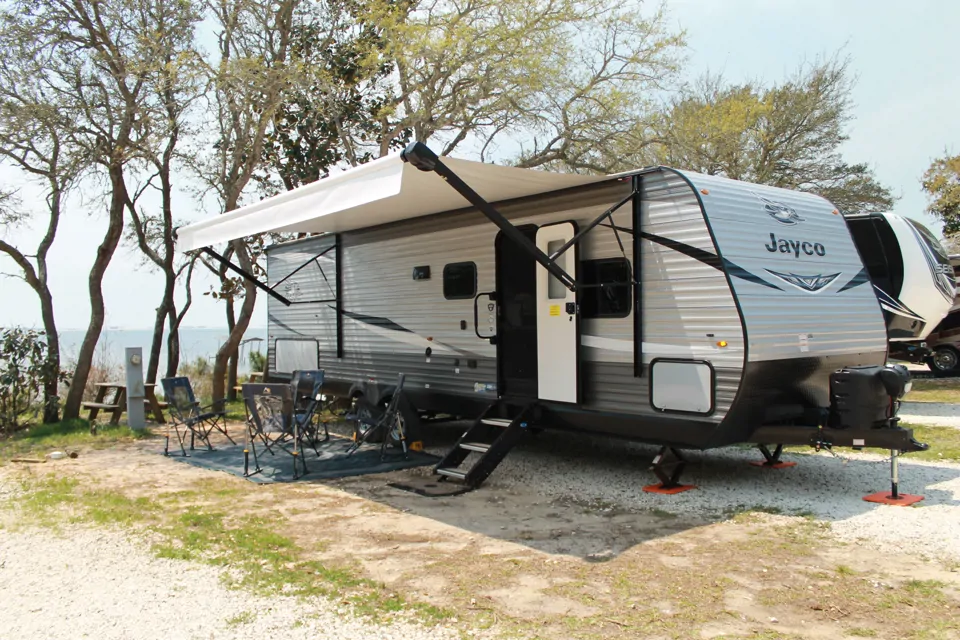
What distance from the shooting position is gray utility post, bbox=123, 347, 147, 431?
1014cm

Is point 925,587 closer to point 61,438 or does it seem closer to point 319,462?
point 319,462

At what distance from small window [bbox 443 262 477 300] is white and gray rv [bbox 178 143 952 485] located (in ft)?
0.06

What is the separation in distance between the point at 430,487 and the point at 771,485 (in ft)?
8.90

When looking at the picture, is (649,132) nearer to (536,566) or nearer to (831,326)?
(831,326)

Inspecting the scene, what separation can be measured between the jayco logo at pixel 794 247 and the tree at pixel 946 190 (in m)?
17.3

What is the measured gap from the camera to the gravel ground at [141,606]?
358 centimetres

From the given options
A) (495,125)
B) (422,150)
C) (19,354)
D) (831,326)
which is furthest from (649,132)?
(19,354)

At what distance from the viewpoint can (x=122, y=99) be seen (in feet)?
36.6

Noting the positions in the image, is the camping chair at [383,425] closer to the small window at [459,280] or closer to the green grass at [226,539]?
the small window at [459,280]

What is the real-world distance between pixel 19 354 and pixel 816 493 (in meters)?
9.59

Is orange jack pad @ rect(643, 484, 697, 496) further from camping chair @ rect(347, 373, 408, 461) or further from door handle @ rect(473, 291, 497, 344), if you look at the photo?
camping chair @ rect(347, 373, 408, 461)

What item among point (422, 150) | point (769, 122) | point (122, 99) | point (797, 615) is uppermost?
point (769, 122)

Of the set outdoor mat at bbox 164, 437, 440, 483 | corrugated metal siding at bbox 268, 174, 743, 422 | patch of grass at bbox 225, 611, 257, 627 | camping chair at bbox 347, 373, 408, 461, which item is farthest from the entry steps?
patch of grass at bbox 225, 611, 257, 627

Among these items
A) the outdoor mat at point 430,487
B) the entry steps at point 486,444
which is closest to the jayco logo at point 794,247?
the entry steps at point 486,444
